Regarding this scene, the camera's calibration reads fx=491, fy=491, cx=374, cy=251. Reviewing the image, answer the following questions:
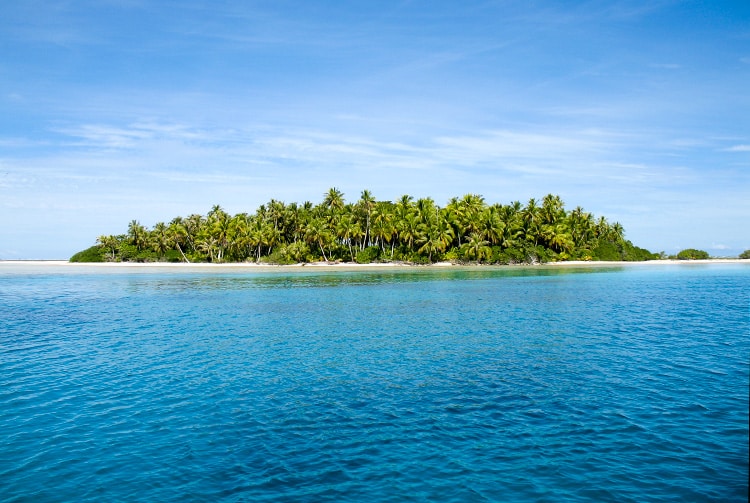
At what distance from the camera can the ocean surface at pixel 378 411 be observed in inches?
446

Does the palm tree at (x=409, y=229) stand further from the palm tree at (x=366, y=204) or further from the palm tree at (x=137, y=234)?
the palm tree at (x=137, y=234)

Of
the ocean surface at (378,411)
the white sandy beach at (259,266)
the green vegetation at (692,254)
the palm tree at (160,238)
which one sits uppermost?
the palm tree at (160,238)

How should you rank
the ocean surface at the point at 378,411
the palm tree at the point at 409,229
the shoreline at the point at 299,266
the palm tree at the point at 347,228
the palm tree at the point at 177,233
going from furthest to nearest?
1. the palm tree at the point at 177,233
2. the palm tree at the point at 347,228
3. the palm tree at the point at 409,229
4. the shoreline at the point at 299,266
5. the ocean surface at the point at 378,411

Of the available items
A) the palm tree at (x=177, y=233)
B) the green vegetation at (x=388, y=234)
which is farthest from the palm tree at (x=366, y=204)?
the palm tree at (x=177, y=233)

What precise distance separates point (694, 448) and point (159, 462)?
13.9 meters

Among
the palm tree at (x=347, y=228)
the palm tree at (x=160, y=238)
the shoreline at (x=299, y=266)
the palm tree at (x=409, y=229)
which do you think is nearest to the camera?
the shoreline at (x=299, y=266)

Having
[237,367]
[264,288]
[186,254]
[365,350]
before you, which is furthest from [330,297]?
[186,254]

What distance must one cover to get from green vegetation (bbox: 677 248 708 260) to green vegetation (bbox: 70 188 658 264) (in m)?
12.5

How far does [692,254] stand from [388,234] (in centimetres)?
9921

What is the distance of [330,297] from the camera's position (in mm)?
51906

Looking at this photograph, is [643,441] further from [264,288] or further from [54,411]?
[264,288]

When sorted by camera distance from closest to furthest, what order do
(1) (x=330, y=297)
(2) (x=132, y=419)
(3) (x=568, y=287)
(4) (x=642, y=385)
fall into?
(2) (x=132, y=419) < (4) (x=642, y=385) < (1) (x=330, y=297) < (3) (x=568, y=287)

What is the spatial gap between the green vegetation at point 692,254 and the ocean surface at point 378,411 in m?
137

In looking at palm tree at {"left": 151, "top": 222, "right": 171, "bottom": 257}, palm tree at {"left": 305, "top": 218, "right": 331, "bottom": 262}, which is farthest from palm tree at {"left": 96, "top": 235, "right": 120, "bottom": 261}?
palm tree at {"left": 305, "top": 218, "right": 331, "bottom": 262}
